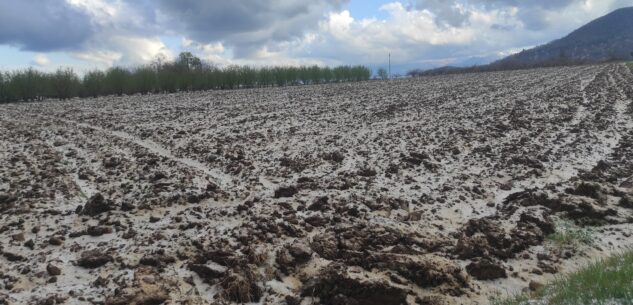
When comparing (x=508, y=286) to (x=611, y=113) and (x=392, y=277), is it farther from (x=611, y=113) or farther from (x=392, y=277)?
(x=611, y=113)

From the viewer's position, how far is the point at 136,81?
43.1m

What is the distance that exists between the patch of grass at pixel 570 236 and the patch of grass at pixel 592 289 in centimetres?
107

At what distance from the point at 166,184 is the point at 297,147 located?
426 centimetres

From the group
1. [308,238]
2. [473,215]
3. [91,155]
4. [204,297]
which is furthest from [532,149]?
[91,155]

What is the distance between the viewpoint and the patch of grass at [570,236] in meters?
6.18

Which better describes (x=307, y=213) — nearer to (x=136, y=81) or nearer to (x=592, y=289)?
(x=592, y=289)

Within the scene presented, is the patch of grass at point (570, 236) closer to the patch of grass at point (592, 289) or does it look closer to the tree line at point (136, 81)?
the patch of grass at point (592, 289)

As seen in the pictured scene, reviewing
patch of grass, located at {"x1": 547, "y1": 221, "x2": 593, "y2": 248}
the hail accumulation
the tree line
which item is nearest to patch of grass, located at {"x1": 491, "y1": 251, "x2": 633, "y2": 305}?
the hail accumulation

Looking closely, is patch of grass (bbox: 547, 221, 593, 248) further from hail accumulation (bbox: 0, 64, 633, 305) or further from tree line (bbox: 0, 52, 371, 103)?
tree line (bbox: 0, 52, 371, 103)

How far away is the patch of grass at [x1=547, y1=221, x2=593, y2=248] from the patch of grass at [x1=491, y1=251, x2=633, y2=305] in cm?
107

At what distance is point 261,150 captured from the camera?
11.8 m

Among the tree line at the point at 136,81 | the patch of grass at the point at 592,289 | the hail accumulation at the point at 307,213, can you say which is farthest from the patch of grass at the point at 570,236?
the tree line at the point at 136,81

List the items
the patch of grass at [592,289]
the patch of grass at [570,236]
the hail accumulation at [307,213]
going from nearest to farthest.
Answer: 1. the patch of grass at [592,289]
2. the hail accumulation at [307,213]
3. the patch of grass at [570,236]

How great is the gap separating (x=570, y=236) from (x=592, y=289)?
Answer: 230cm
